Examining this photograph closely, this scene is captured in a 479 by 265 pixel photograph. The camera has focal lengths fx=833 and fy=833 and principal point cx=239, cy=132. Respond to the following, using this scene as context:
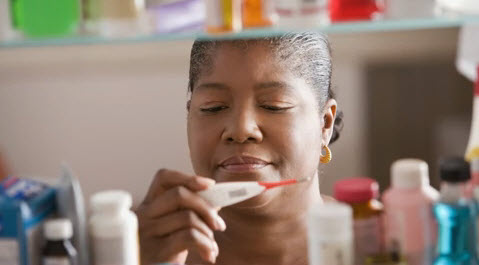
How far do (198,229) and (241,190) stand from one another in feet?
0.24

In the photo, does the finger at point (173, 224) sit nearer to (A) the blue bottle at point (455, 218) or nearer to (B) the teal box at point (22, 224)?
(B) the teal box at point (22, 224)

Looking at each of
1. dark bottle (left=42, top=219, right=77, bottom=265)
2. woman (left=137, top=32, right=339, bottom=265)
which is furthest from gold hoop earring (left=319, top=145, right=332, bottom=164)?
dark bottle (left=42, top=219, right=77, bottom=265)

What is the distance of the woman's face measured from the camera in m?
1.07

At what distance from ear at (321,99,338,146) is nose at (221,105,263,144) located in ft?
0.32

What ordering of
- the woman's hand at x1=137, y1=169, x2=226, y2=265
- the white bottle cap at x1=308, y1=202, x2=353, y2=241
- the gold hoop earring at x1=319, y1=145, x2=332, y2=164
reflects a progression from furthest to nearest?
1. the gold hoop earring at x1=319, y1=145, x2=332, y2=164
2. the woman's hand at x1=137, y1=169, x2=226, y2=265
3. the white bottle cap at x1=308, y1=202, x2=353, y2=241

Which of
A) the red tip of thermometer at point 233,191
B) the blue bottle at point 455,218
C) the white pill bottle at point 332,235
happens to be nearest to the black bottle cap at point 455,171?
the blue bottle at point 455,218

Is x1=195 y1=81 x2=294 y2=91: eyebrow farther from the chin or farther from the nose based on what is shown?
the chin

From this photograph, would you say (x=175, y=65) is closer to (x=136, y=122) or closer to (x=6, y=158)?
(x=136, y=122)

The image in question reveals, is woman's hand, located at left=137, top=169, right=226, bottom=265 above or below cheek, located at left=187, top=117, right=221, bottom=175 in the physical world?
below

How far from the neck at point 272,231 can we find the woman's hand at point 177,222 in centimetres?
6

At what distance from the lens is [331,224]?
3.00ft

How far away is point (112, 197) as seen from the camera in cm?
96

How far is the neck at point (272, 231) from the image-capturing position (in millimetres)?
1104

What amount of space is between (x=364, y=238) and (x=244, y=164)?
19 cm
